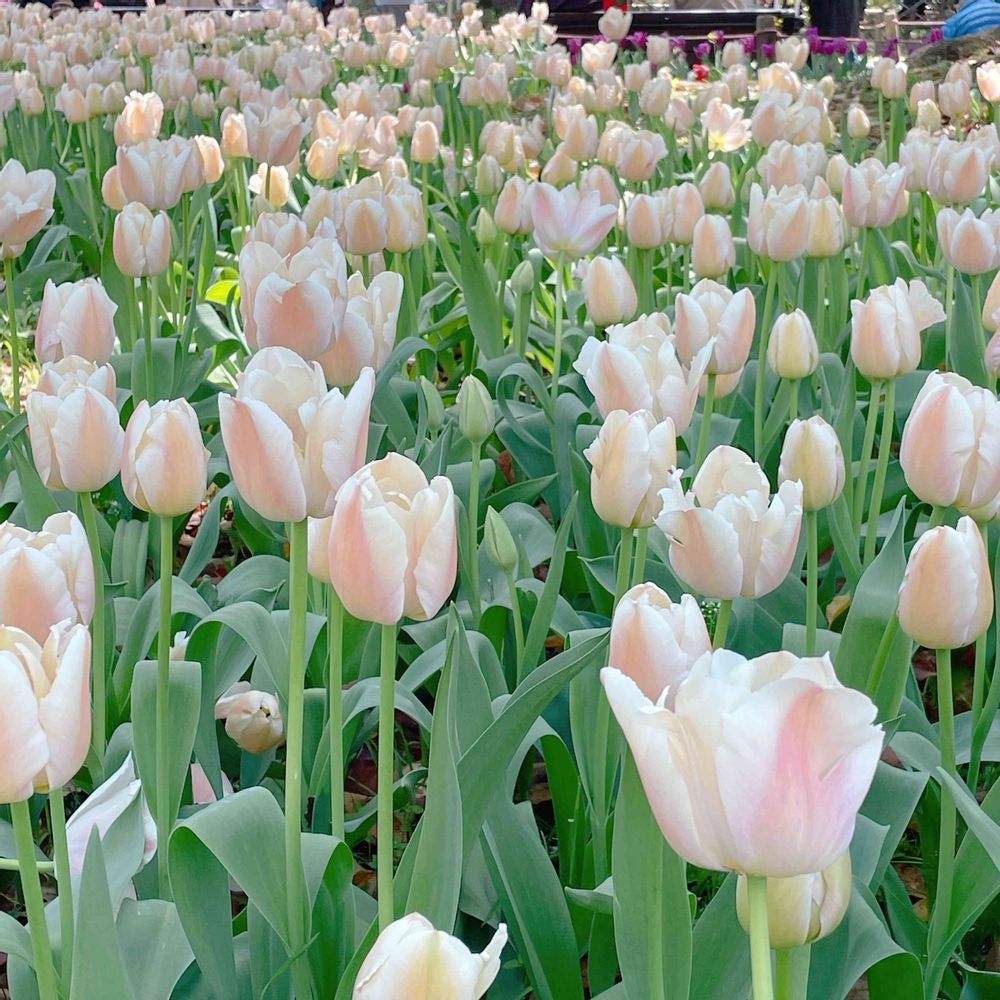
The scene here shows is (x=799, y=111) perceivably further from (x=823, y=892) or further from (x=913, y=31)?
(x=913, y=31)

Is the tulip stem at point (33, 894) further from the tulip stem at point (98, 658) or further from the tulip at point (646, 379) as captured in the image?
the tulip at point (646, 379)

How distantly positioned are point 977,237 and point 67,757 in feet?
5.44

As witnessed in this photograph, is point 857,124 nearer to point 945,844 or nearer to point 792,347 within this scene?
point 792,347

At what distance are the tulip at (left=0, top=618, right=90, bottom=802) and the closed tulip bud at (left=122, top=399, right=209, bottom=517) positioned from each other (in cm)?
31

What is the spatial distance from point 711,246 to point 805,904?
5.23 feet

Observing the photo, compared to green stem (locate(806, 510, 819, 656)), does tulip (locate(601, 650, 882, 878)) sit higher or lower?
higher

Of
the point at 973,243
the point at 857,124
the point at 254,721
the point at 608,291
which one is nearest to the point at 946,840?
the point at 254,721

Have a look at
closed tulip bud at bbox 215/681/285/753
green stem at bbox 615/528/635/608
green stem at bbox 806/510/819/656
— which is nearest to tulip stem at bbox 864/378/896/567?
green stem at bbox 806/510/819/656

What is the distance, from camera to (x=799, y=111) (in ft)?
10.1

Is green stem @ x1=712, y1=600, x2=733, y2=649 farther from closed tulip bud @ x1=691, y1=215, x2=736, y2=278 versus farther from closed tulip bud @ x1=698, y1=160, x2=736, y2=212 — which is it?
closed tulip bud @ x1=698, y1=160, x2=736, y2=212

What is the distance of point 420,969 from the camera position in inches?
21.4

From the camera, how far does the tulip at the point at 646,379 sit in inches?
51.4

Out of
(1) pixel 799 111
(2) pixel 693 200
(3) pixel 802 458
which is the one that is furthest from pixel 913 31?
(3) pixel 802 458

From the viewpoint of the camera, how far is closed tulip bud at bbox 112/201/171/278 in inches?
77.7
